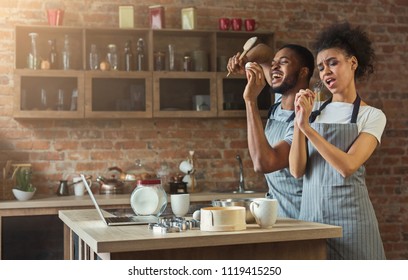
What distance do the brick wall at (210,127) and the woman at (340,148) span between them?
92.0 inches

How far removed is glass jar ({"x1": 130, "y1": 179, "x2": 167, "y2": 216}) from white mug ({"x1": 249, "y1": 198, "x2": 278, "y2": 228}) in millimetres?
465

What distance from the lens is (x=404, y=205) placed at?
4.87m

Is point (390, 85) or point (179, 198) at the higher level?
point (390, 85)

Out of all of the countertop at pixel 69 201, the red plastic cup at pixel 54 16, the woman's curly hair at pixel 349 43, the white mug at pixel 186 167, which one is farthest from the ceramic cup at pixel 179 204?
the red plastic cup at pixel 54 16

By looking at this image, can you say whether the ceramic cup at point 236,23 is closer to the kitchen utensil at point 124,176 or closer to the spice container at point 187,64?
the spice container at point 187,64

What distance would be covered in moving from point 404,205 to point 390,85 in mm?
969

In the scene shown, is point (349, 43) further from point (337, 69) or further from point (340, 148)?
point (340, 148)

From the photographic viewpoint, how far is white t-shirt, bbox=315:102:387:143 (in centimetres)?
215

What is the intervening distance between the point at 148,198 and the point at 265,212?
53 centimetres

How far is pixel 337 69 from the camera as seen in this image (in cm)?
225

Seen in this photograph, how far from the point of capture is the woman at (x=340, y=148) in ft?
6.76

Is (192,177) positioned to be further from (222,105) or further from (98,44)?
(98,44)

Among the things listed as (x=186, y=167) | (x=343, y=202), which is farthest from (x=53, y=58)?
(x=343, y=202)

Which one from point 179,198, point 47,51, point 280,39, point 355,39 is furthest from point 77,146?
point 355,39
